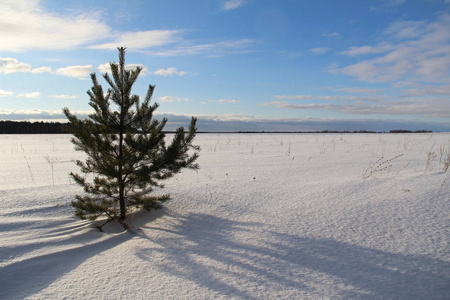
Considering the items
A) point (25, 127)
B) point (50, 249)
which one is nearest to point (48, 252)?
point (50, 249)

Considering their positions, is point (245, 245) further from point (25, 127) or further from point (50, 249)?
point (25, 127)

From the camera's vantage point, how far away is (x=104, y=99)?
306 centimetres

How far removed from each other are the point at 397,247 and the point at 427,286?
0.53 meters

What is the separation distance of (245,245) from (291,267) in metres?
0.51

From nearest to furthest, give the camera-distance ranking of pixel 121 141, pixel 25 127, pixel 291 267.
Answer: pixel 291 267 < pixel 121 141 < pixel 25 127

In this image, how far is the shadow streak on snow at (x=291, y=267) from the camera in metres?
1.91

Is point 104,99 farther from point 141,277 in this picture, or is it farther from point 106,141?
point 141,277

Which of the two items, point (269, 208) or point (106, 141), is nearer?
point (106, 141)

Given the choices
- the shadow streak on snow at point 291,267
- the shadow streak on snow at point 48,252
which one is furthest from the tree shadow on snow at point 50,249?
the shadow streak on snow at point 291,267

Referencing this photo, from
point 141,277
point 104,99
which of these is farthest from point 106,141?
point 141,277

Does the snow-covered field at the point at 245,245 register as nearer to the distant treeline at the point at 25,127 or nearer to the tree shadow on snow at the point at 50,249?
the tree shadow on snow at the point at 50,249

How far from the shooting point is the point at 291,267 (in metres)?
2.19

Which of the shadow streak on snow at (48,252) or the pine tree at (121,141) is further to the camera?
the pine tree at (121,141)

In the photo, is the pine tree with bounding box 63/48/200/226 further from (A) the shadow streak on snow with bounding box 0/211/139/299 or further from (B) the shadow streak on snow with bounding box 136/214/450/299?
(B) the shadow streak on snow with bounding box 136/214/450/299
